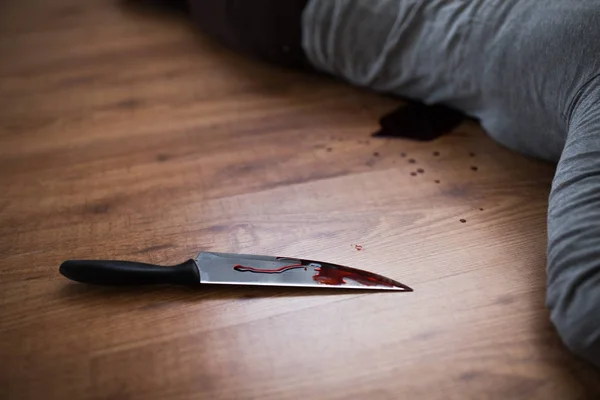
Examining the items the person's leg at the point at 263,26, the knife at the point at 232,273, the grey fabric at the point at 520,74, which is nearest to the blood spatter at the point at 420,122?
the grey fabric at the point at 520,74

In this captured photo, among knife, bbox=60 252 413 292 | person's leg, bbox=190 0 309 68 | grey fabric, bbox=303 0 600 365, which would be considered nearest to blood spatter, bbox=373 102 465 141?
grey fabric, bbox=303 0 600 365

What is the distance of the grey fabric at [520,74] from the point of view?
0.64 m

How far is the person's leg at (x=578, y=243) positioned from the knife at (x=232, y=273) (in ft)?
0.53

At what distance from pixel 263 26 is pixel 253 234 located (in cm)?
43

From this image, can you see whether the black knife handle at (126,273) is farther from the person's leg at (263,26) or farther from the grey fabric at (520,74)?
the person's leg at (263,26)

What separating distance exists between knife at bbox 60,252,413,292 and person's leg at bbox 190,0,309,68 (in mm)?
469

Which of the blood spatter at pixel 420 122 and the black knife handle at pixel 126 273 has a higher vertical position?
the blood spatter at pixel 420 122

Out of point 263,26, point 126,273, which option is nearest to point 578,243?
point 126,273

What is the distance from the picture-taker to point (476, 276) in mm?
744

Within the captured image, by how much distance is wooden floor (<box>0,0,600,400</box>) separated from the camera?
0.65 meters

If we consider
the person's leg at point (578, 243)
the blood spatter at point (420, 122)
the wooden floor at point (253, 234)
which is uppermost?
the person's leg at point (578, 243)

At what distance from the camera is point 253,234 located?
2.66 feet

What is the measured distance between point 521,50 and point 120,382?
635mm

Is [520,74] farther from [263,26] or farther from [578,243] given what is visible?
[263,26]
